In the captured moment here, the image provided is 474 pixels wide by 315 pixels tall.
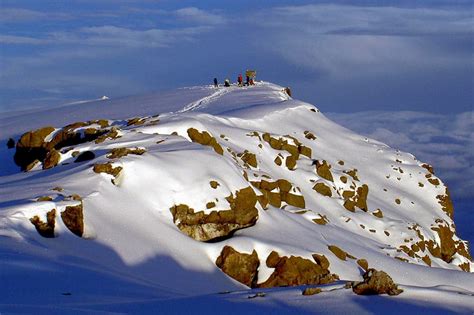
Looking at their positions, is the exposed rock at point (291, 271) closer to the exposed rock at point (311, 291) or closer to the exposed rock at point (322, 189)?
the exposed rock at point (311, 291)

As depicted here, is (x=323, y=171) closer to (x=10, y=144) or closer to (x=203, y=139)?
(x=203, y=139)

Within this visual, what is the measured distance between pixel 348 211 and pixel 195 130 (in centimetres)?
1107

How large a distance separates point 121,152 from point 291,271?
9.07m

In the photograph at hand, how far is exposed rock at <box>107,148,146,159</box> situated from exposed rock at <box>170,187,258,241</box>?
387 centimetres

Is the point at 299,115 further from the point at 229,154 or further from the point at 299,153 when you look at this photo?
the point at 229,154

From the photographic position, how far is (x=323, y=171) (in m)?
48.7

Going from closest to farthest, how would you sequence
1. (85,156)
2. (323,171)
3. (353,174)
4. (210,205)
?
(210,205), (85,156), (323,171), (353,174)

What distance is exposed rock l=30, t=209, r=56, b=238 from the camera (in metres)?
24.0

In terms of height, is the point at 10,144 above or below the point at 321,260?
above

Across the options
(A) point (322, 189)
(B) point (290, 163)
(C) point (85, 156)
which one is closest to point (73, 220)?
(C) point (85, 156)

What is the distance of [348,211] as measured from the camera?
4522cm

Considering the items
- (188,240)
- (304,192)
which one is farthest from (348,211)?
(188,240)

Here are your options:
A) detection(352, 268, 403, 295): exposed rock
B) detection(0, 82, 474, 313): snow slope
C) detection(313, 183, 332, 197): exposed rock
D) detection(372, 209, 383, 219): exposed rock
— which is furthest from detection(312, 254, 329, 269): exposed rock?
detection(372, 209, 383, 219): exposed rock

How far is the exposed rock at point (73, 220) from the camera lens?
985 inches
